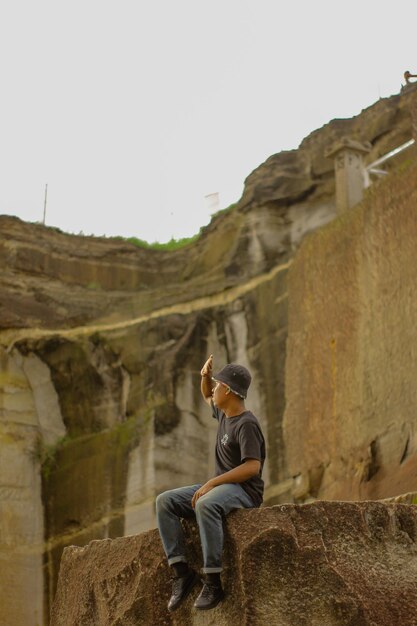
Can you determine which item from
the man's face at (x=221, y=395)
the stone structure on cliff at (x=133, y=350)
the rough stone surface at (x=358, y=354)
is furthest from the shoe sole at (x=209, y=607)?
the stone structure on cliff at (x=133, y=350)

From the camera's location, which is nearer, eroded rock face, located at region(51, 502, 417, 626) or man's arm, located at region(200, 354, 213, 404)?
eroded rock face, located at region(51, 502, 417, 626)

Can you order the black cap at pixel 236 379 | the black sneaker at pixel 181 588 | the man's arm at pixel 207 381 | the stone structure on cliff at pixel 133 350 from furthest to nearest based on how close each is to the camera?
the stone structure on cliff at pixel 133 350, the man's arm at pixel 207 381, the black cap at pixel 236 379, the black sneaker at pixel 181 588

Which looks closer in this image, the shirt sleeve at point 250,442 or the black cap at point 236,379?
the shirt sleeve at point 250,442

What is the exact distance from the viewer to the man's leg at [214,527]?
5055mm

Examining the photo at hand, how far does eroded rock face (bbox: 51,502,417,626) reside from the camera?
4.91 m

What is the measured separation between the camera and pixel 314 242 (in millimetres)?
17828

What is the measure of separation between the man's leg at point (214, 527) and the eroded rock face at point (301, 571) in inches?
2.2

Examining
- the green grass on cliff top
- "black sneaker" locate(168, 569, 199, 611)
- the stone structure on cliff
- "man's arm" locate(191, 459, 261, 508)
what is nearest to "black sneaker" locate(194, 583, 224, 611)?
"black sneaker" locate(168, 569, 199, 611)

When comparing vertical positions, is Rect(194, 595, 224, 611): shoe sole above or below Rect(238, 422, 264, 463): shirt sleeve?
below

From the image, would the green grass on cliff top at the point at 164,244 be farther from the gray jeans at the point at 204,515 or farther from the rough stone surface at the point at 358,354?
the gray jeans at the point at 204,515

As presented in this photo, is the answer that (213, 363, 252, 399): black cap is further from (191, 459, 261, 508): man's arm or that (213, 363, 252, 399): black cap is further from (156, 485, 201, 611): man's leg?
(156, 485, 201, 611): man's leg

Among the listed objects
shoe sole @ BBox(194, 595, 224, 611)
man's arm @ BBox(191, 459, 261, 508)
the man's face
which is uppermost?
the man's face

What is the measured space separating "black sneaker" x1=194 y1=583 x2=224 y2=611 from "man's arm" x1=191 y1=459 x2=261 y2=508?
17.1 inches

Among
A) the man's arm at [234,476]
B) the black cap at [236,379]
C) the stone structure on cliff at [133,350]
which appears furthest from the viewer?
the stone structure on cliff at [133,350]
